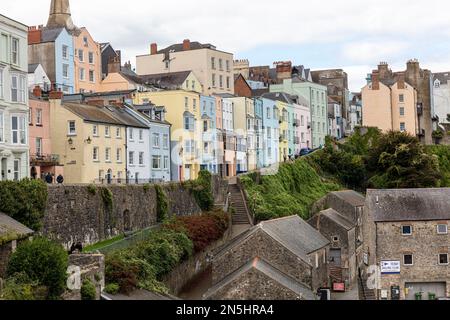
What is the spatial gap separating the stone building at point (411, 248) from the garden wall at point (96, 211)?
43.8ft

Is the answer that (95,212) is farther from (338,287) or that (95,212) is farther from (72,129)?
(338,287)

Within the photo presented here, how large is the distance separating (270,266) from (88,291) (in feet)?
38.6

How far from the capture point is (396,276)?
4466 cm

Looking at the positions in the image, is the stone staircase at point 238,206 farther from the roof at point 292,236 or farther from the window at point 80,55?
the window at point 80,55

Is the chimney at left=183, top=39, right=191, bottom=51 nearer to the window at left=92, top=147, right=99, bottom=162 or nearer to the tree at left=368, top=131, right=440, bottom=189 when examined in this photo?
the tree at left=368, top=131, right=440, bottom=189

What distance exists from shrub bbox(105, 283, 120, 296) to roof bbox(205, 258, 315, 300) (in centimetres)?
458

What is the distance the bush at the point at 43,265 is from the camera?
2405cm

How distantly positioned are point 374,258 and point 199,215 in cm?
1184

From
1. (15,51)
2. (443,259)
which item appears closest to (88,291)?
(15,51)

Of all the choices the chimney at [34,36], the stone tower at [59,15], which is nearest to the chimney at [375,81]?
the stone tower at [59,15]

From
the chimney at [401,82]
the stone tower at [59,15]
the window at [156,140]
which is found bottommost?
the window at [156,140]
